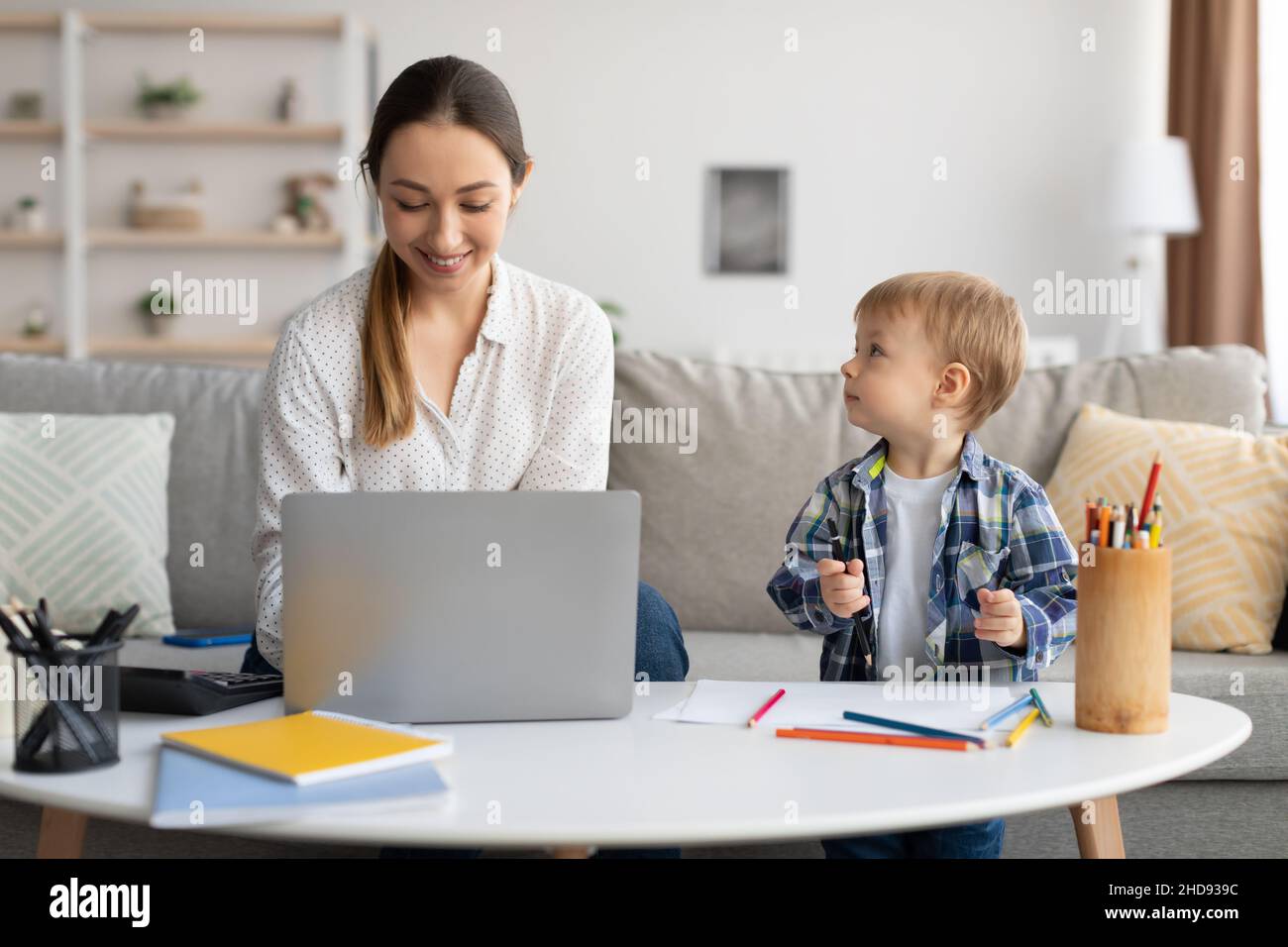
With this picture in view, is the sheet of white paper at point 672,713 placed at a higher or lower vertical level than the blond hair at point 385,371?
lower

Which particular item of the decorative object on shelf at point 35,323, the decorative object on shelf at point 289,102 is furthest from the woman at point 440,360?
the decorative object on shelf at point 35,323

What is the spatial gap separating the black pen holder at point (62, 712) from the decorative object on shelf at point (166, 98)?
427cm

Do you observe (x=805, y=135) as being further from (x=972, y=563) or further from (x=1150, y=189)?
(x=972, y=563)

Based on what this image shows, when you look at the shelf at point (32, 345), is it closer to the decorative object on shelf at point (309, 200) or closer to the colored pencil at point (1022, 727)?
the decorative object on shelf at point (309, 200)

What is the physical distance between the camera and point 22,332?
189 inches

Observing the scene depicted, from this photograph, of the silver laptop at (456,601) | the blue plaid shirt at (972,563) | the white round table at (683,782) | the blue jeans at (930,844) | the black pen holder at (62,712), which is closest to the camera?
the white round table at (683,782)

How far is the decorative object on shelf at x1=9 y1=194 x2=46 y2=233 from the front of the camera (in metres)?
4.73

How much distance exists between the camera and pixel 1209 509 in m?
2.01

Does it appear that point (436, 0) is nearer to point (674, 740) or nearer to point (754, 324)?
point (754, 324)

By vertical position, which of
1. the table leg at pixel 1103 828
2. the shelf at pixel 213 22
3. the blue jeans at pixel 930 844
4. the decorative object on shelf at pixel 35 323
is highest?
the shelf at pixel 213 22

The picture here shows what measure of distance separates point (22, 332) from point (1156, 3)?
14.0 feet

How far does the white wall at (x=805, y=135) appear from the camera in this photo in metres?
4.64

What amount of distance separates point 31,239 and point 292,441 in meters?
3.76

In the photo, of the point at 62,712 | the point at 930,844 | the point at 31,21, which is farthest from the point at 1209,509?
the point at 31,21
